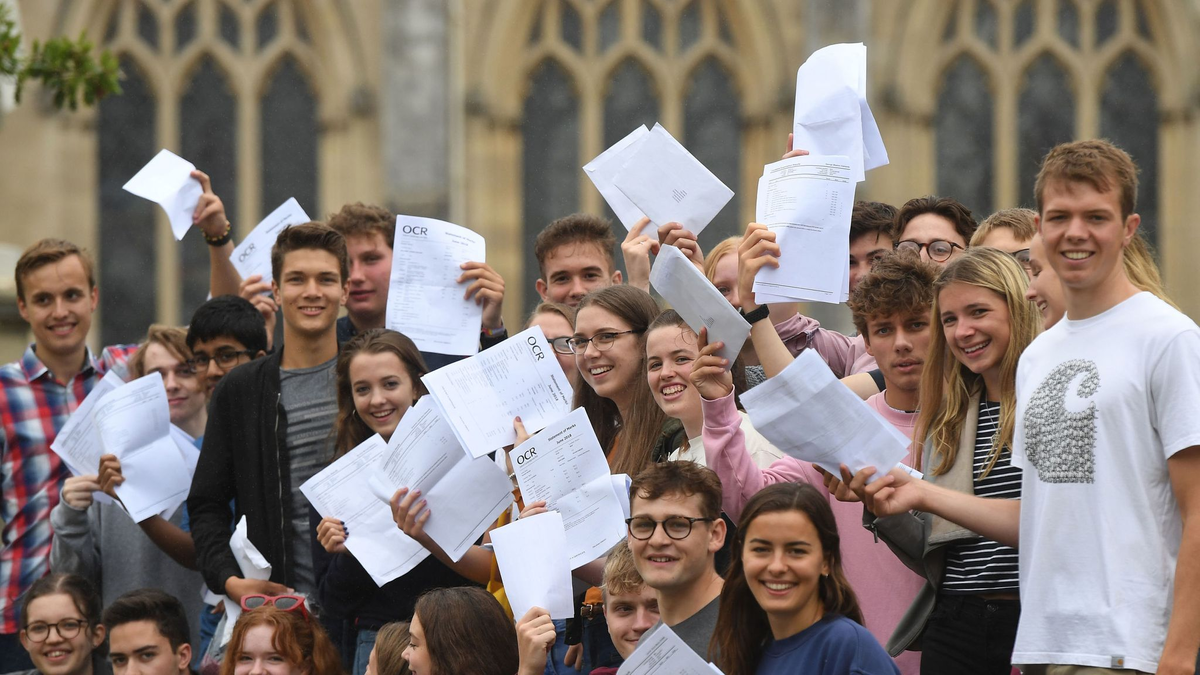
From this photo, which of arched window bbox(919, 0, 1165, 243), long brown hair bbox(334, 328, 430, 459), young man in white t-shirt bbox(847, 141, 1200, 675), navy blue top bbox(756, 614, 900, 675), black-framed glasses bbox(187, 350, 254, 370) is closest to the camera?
young man in white t-shirt bbox(847, 141, 1200, 675)

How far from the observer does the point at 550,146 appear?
1098cm

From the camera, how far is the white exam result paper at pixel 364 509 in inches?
186

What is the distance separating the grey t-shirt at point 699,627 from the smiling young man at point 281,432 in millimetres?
1483

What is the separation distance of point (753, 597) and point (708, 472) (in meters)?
0.37

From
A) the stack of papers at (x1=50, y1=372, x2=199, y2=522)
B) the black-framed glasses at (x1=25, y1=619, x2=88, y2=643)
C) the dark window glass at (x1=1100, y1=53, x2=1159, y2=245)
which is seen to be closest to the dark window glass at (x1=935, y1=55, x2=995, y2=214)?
the dark window glass at (x1=1100, y1=53, x2=1159, y2=245)

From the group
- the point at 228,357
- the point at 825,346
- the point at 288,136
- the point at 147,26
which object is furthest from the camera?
the point at 288,136

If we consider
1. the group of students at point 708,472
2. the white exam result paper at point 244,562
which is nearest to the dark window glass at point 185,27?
the group of students at point 708,472

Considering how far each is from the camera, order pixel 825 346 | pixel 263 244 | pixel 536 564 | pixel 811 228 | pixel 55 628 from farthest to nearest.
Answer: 1. pixel 263 244
2. pixel 55 628
3. pixel 825 346
4. pixel 536 564
5. pixel 811 228

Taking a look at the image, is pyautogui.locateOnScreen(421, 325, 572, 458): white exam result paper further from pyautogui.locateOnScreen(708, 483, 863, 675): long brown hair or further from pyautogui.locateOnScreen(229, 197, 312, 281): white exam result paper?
pyautogui.locateOnScreen(229, 197, 312, 281): white exam result paper

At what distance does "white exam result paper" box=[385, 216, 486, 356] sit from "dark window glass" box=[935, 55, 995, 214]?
19.7ft

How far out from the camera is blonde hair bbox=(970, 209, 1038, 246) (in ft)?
14.9

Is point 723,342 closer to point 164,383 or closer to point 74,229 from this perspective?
point 164,383

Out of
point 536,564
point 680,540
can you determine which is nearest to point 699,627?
point 680,540

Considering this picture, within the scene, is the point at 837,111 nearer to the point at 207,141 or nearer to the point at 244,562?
the point at 244,562
